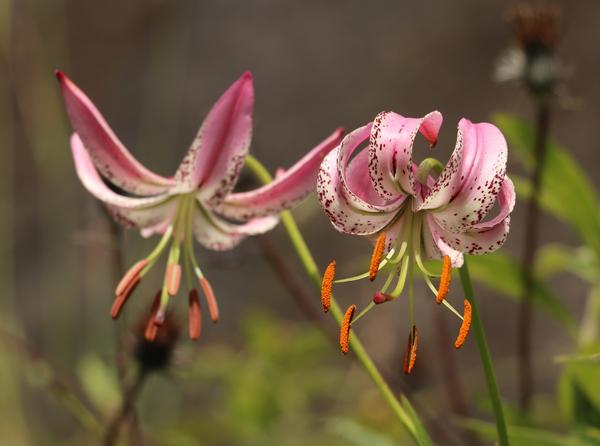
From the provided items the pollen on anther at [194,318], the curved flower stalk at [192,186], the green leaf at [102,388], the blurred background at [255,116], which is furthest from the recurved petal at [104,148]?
the blurred background at [255,116]

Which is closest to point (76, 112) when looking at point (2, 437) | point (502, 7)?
point (2, 437)

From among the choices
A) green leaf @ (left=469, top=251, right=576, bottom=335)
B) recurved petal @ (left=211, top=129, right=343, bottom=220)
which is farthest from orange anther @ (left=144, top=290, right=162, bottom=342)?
green leaf @ (left=469, top=251, right=576, bottom=335)

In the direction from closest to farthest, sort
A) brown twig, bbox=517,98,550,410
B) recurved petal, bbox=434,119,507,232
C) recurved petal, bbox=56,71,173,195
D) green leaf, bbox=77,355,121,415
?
recurved petal, bbox=434,119,507,232 < recurved petal, bbox=56,71,173,195 < brown twig, bbox=517,98,550,410 < green leaf, bbox=77,355,121,415

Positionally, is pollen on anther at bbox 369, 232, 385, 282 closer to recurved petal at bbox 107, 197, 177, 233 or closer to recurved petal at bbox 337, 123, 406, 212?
recurved petal at bbox 337, 123, 406, 212

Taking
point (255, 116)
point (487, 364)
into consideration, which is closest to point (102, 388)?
point (487, 364)

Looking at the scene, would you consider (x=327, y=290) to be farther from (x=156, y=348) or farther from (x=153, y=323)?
(x=156, y=348)

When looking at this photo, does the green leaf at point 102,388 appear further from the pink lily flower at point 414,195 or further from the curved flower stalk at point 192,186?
the pink lily flower at point 414,195

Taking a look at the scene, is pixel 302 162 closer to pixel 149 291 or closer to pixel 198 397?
pixel 149 291
